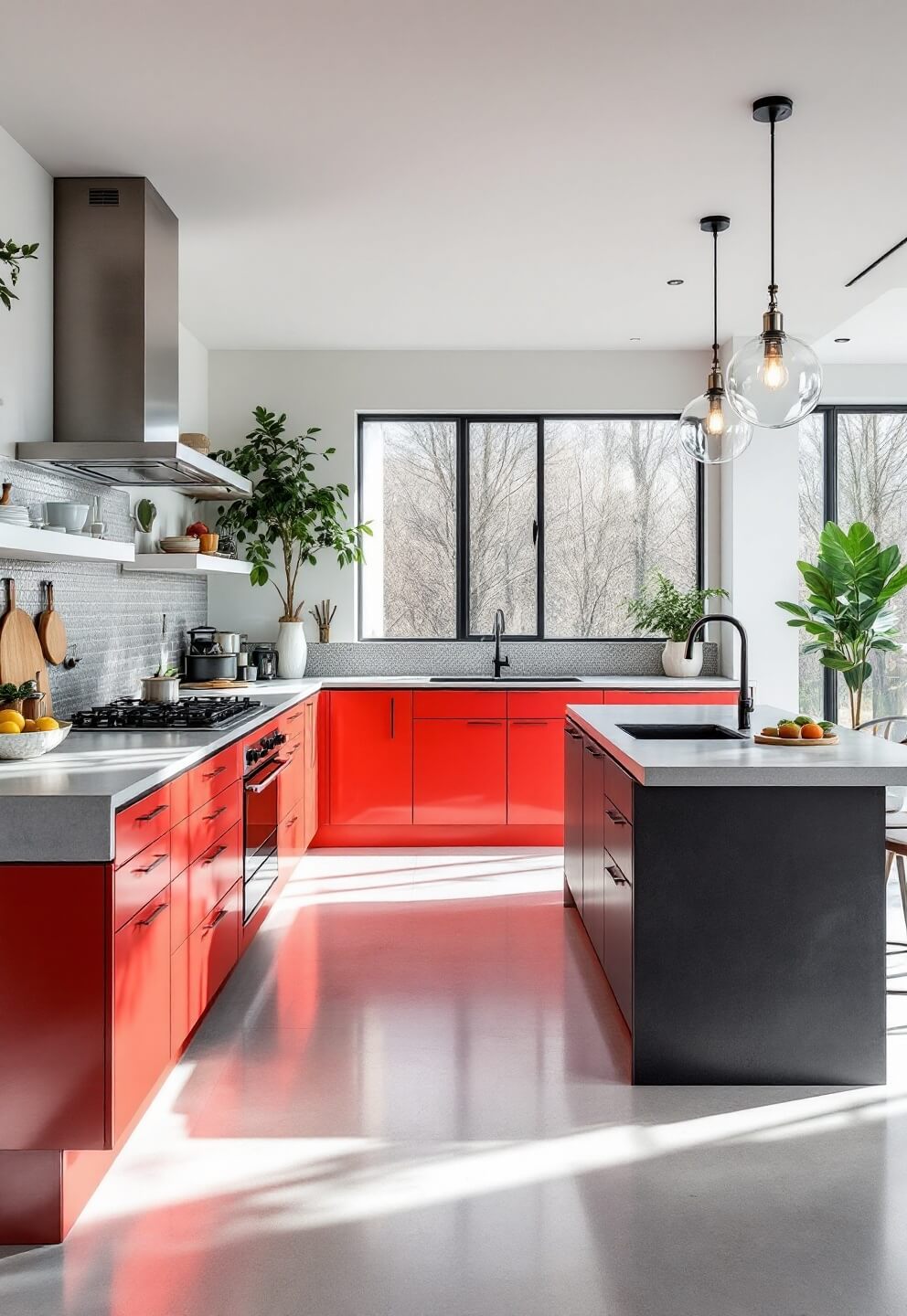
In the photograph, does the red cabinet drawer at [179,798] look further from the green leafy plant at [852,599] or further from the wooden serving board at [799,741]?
the green leafy plant at [852,599]

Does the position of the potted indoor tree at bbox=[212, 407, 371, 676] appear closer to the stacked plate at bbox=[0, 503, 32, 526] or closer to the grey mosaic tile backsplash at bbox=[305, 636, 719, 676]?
the grey mosaic tile backsplash at bbox=[305, 636, 719, 676]

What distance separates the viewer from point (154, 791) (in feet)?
8.44

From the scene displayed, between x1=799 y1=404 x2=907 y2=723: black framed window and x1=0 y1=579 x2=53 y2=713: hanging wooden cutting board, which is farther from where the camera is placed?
x1=799 y1=404 x2=907 y2=723: black framed window

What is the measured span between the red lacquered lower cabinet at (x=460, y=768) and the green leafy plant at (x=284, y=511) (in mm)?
1131

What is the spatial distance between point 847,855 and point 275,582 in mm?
4170

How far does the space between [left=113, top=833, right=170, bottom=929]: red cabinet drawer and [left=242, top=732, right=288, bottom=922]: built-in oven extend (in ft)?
3.39

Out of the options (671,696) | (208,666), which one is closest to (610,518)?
(671,696)

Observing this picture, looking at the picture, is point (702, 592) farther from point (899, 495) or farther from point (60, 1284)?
point (60, 1284)

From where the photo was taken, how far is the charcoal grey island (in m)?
2.84

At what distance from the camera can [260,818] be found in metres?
3.94

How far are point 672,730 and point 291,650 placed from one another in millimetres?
2816

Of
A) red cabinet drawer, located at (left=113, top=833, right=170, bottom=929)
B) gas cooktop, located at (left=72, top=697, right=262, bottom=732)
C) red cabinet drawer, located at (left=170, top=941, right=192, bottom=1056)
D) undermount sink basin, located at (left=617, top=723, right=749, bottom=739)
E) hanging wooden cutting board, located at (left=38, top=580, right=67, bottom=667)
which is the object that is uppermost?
hanging wooden cutting board, located at (left=38, top=580, right=67, bottom=667)

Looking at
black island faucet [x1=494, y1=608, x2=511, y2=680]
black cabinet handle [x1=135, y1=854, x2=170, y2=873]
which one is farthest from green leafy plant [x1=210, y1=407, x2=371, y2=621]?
black cabinet handle [x1=135, y1=854, x2=170, y2=873]

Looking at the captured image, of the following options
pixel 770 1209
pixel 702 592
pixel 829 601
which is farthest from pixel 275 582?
pixel 770 1209
